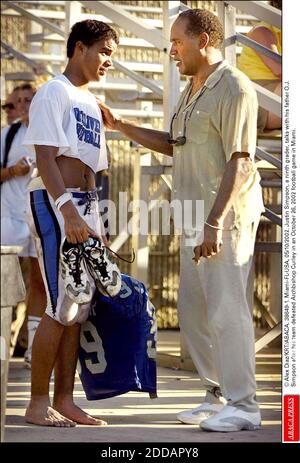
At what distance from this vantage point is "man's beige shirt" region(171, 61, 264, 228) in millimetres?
5441

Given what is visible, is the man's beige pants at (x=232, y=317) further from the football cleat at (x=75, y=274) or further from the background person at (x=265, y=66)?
the background person at (x=265, y=66)

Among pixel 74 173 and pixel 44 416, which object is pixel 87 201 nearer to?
pixel 74 173

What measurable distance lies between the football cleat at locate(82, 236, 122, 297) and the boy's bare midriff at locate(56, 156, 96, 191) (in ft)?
0.93

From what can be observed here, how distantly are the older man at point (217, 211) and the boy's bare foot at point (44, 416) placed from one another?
54 centimetres

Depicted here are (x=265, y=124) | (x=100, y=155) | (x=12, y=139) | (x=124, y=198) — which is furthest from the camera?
(x=124, y=198)

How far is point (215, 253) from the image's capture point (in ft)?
17.8

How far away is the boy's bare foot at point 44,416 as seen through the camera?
5.50 meters

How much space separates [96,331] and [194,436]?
2.46 feet

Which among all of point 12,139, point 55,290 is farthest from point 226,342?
point 12,139

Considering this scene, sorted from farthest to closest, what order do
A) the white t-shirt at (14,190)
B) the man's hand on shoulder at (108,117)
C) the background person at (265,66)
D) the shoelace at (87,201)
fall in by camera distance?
the white t-shirt at (14,190)
the background person at (265,66)
the man's hand on shoulder at (108,117)
the shoelace at (87,201)

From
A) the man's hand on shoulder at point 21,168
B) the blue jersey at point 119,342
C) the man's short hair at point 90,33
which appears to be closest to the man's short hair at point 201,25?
the man's short hair at point 90,33

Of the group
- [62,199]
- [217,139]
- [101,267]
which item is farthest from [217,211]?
[62,199]

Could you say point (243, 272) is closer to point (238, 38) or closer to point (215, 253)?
point (215, 253)

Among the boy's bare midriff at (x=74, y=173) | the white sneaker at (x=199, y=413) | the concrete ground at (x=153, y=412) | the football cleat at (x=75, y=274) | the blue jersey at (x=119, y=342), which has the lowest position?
the concrete ground at (x=153, y=412)
